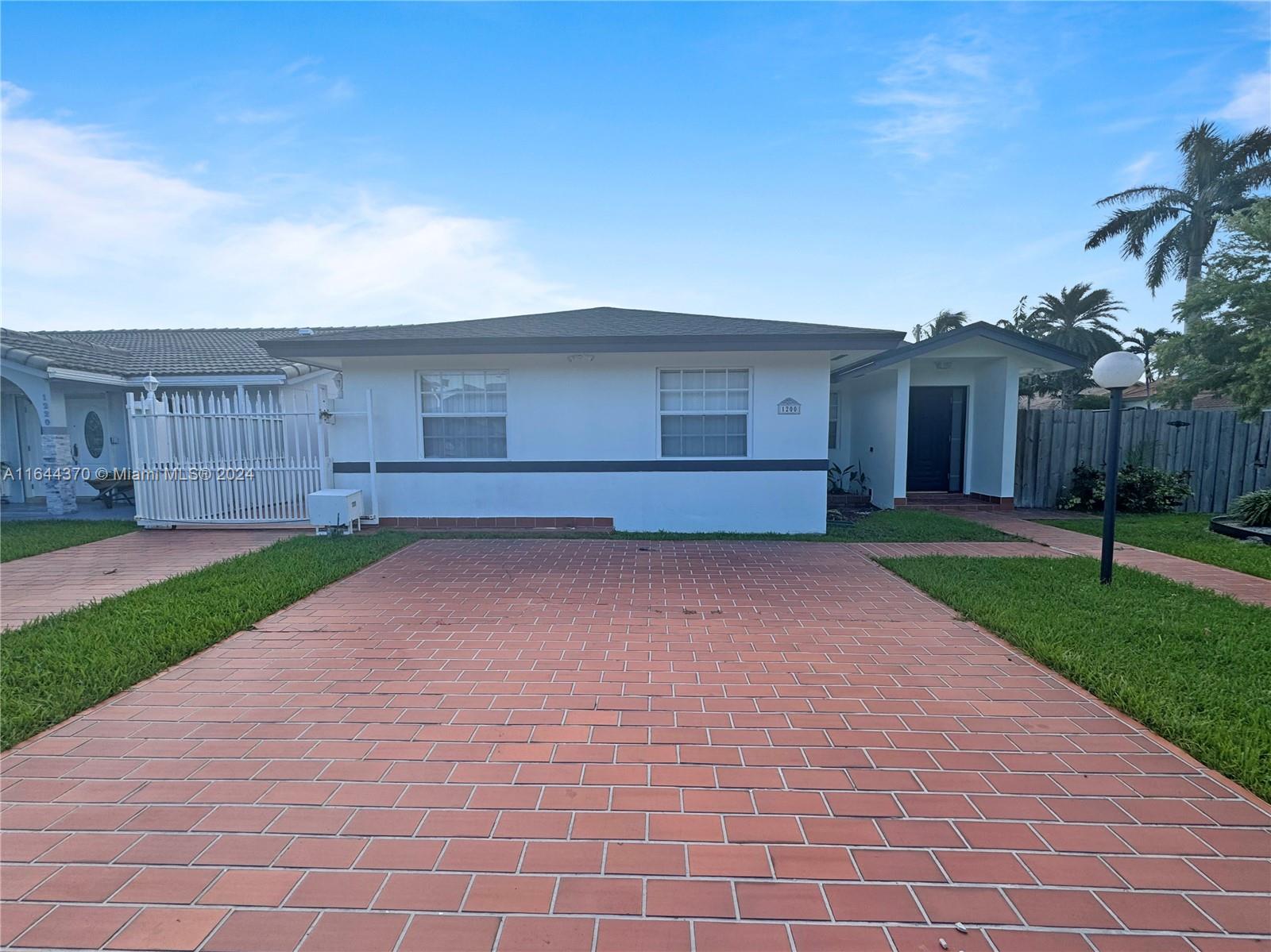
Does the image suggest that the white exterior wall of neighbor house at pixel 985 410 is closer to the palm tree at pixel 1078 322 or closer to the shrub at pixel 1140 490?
the shrub at pixel 1140 490

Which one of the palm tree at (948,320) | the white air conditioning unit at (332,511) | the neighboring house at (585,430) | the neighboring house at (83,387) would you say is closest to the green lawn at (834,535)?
the neighboring house at (585,430)

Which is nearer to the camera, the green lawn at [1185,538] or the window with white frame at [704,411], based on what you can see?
the green lawn at [1185,538]

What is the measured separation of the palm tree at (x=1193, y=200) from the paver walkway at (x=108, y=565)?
91.9 ft

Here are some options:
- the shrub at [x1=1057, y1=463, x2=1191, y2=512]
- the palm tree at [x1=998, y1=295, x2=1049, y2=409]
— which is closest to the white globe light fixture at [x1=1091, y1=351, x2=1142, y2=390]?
the shrub at [x1=1057, y1=463, x2=1191, y2=512]

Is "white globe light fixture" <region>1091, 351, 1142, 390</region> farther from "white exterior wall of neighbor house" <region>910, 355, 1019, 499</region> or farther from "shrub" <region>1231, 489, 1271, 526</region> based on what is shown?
"white exterior wall of neighbor house" <region>910, 355, 1019, 499</region>

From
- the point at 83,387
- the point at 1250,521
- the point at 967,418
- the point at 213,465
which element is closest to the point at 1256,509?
the point at 1250,521

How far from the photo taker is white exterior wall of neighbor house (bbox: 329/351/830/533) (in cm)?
895

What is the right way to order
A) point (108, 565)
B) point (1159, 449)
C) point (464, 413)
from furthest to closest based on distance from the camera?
point (1159, 449), point (464, 413), point (108, 565)

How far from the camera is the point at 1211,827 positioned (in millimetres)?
2338

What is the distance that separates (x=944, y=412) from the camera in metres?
12.4

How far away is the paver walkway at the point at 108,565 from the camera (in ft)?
18.7

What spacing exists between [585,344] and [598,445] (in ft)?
5.24

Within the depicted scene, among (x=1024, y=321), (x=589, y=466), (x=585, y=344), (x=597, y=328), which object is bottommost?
(x=589, y=466)

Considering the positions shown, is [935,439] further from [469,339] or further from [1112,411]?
[469,339]
